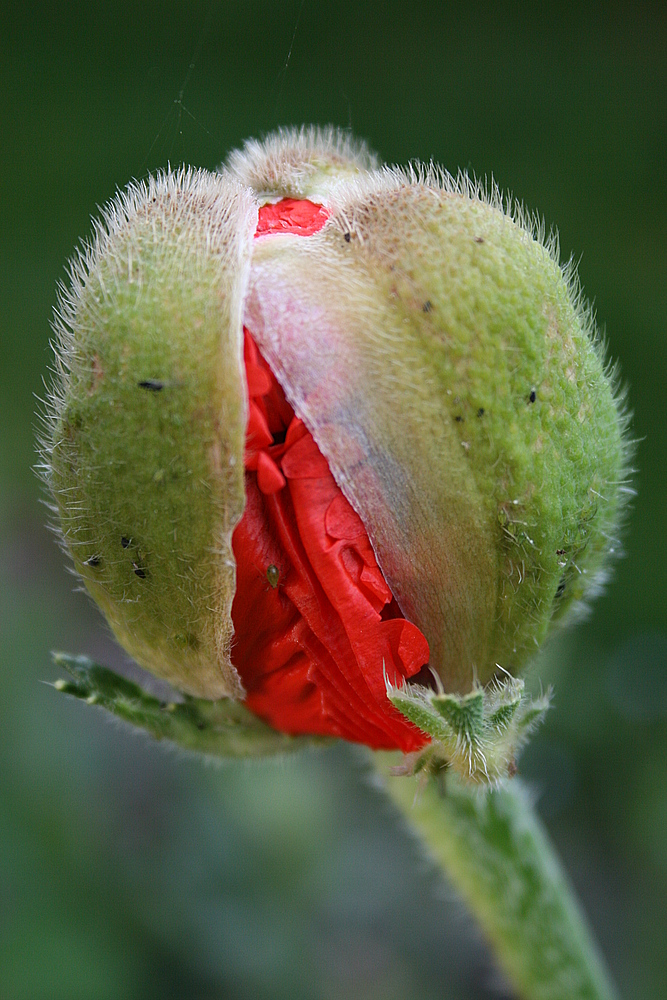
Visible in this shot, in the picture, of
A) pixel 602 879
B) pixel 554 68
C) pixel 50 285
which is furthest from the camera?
pixel 50 285

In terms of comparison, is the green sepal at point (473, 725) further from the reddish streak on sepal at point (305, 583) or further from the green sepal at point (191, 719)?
the green sepal at point (191, 719)

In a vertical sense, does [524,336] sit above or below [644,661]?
above

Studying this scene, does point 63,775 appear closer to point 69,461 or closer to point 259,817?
point 259,817

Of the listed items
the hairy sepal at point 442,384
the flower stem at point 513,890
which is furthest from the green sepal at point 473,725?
the flower stem at point 513,890

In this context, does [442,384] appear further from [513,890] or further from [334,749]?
[334,749]

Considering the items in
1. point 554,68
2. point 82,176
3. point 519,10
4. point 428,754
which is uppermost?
point 82,176

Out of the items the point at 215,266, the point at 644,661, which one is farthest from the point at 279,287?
the point at 644,661
